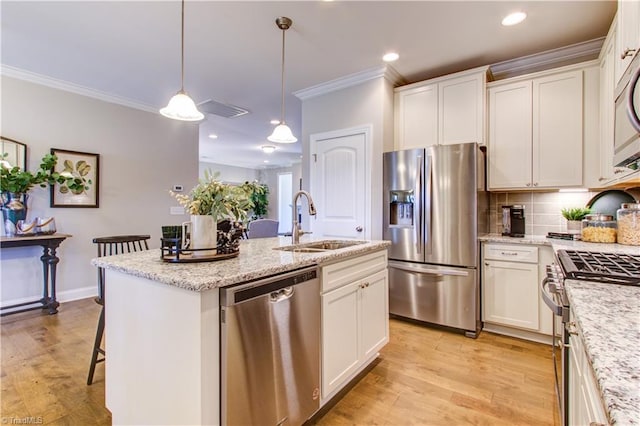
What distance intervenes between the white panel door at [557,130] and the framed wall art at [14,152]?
542 centimetres

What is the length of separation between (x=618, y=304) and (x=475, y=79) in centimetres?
277

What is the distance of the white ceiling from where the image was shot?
7.70 feet

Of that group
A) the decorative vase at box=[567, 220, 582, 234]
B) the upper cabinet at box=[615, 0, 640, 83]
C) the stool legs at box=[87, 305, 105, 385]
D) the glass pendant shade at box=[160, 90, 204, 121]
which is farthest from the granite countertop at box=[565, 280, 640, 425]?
the stool legs at box=[87, 305, 105, 385]

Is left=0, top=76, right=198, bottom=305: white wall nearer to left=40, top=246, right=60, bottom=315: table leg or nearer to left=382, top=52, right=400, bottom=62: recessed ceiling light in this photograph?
left=40, top=246, right=60, bottom=315: table leg

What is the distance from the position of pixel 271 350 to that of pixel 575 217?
292 centimetres

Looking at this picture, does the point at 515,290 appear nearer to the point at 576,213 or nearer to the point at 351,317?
the point at 576,213

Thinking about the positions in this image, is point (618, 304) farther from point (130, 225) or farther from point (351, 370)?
point (130, 225)

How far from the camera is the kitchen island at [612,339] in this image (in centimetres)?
47

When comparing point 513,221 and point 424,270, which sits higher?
point 513,221

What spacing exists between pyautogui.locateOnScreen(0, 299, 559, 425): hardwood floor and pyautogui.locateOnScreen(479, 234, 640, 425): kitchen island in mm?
1135

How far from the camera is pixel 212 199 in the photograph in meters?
1.60

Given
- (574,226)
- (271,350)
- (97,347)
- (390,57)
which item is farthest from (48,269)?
(574,226)

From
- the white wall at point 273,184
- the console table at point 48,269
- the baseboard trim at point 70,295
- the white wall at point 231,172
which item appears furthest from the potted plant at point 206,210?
the white wall at point 273,184

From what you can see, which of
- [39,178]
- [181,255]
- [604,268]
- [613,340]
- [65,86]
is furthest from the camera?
[65,86]
